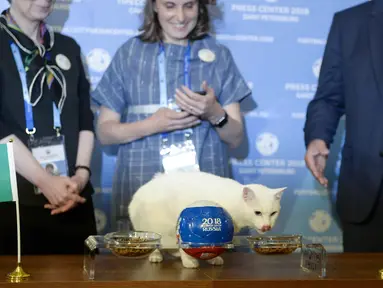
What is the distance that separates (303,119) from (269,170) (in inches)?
10.8

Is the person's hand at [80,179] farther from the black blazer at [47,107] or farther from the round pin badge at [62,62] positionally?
the round pin badge at [62,62]

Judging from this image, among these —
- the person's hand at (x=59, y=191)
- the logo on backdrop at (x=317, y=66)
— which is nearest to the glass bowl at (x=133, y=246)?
the person's hand at (x=59, y=191)

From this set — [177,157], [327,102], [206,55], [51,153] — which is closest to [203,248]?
[177,157]

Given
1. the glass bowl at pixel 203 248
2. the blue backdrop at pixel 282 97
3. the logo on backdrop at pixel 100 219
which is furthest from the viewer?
the blue backdrop at pixel 282 97

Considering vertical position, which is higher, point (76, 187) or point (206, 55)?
point (206, 55)

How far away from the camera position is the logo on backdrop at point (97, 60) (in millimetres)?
2752

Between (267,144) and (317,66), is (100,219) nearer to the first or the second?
(267,144)

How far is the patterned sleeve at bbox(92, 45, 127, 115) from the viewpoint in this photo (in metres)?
2.74

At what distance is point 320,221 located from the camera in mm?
2900

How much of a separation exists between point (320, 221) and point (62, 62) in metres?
1.32

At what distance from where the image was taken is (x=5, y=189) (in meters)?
1.84

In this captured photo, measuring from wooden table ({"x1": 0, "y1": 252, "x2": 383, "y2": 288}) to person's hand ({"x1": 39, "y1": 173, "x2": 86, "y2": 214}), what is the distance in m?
0.48

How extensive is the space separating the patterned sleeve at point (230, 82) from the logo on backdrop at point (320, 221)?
62 centimetres

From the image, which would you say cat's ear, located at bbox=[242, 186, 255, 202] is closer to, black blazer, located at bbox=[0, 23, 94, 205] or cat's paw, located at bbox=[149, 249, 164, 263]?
cat's paw, located at bbox=[149, 249, 164, 263]
